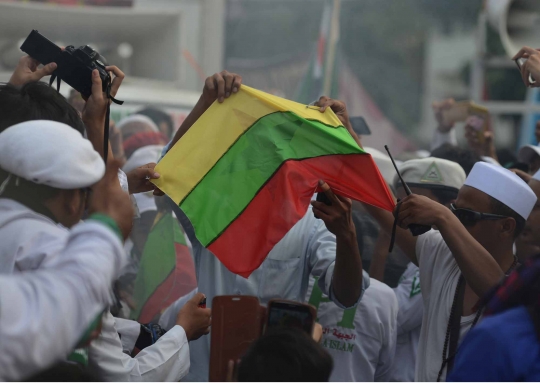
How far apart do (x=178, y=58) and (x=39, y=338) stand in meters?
10.1

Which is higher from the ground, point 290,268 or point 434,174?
point 434,174

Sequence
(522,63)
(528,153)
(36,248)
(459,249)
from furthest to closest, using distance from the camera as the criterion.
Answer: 1. (528,153)
2. (522,63)
3. (459,249)
4. (36,248)

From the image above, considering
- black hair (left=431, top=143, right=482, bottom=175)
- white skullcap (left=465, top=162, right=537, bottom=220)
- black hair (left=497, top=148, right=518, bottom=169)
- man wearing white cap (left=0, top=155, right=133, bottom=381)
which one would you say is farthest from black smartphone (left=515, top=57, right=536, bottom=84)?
black hair (left=497, top=148, right=518, bottom=169)

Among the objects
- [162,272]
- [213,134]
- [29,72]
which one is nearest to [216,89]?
[213,134]

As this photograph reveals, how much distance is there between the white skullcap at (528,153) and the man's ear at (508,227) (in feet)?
7.51

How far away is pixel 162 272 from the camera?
14.6 ft

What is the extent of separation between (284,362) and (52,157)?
771mm

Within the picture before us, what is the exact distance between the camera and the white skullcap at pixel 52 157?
190 centimetres

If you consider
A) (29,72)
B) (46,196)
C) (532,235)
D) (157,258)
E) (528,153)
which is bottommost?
(157,258)

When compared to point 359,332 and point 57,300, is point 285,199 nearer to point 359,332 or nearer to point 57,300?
point 359,332

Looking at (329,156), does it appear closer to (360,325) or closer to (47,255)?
(360,325)

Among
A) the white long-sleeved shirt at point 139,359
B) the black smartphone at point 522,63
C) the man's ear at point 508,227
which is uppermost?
the black smartphone at point 522,63

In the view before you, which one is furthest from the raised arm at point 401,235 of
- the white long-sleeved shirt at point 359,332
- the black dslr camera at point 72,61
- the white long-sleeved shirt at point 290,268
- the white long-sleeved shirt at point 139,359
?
the black dslr camera at point 72,61

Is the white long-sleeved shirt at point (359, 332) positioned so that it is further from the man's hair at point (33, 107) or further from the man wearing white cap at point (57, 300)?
the man wearing white cap at point (57, 300)
